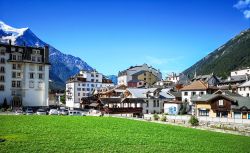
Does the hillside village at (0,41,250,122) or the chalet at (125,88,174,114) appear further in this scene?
the chalet at (125,88,174,114)

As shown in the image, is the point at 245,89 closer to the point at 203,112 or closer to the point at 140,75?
the point at 203,112

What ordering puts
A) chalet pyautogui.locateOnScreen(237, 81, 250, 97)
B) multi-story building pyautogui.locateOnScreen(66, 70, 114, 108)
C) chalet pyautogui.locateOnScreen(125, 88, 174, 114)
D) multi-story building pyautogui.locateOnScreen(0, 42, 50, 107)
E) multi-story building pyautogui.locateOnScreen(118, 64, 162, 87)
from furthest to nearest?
multi-story building pyautogui.locateOnScreen(118, 64, 162, 87)
multi-story building pyautogui.locateOnScreen(66, 70, 114, 108)
chalet pyautogui.locateOnScreen(237, 81, 250, 97)
chalet pyautogui.locateOnScreen(125, 88, 174, 114)
multi-story building pyautogui.locateOnScreen(0, 42, 50, 107)

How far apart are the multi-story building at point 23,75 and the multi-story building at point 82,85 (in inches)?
1811

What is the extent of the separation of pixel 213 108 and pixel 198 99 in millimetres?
5656

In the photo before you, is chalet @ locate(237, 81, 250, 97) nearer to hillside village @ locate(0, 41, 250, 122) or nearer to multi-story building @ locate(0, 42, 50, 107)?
hillside village @ locate(0, 41, 250, 122)

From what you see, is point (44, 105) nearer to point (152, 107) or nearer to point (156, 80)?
point (152, 107)

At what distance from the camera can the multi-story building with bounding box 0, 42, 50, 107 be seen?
87.2 m

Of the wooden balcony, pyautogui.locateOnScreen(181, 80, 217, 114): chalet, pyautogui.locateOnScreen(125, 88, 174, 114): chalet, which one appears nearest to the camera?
the wooden balcony

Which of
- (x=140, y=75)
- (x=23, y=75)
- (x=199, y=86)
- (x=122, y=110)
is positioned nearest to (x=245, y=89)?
(x=199, y=86)

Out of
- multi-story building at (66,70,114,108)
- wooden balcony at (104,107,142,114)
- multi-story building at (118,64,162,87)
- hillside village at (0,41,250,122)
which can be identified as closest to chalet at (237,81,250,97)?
hillside village at (0,41,250,122)

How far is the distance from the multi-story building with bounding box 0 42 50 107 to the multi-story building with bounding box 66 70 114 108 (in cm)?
4600

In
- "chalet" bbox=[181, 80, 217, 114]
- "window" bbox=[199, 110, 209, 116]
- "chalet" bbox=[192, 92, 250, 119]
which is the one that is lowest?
"window" bbox=[199, 110, 209, 116]

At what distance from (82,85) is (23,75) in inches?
2178

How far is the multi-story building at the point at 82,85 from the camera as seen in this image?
14150 centimetres
